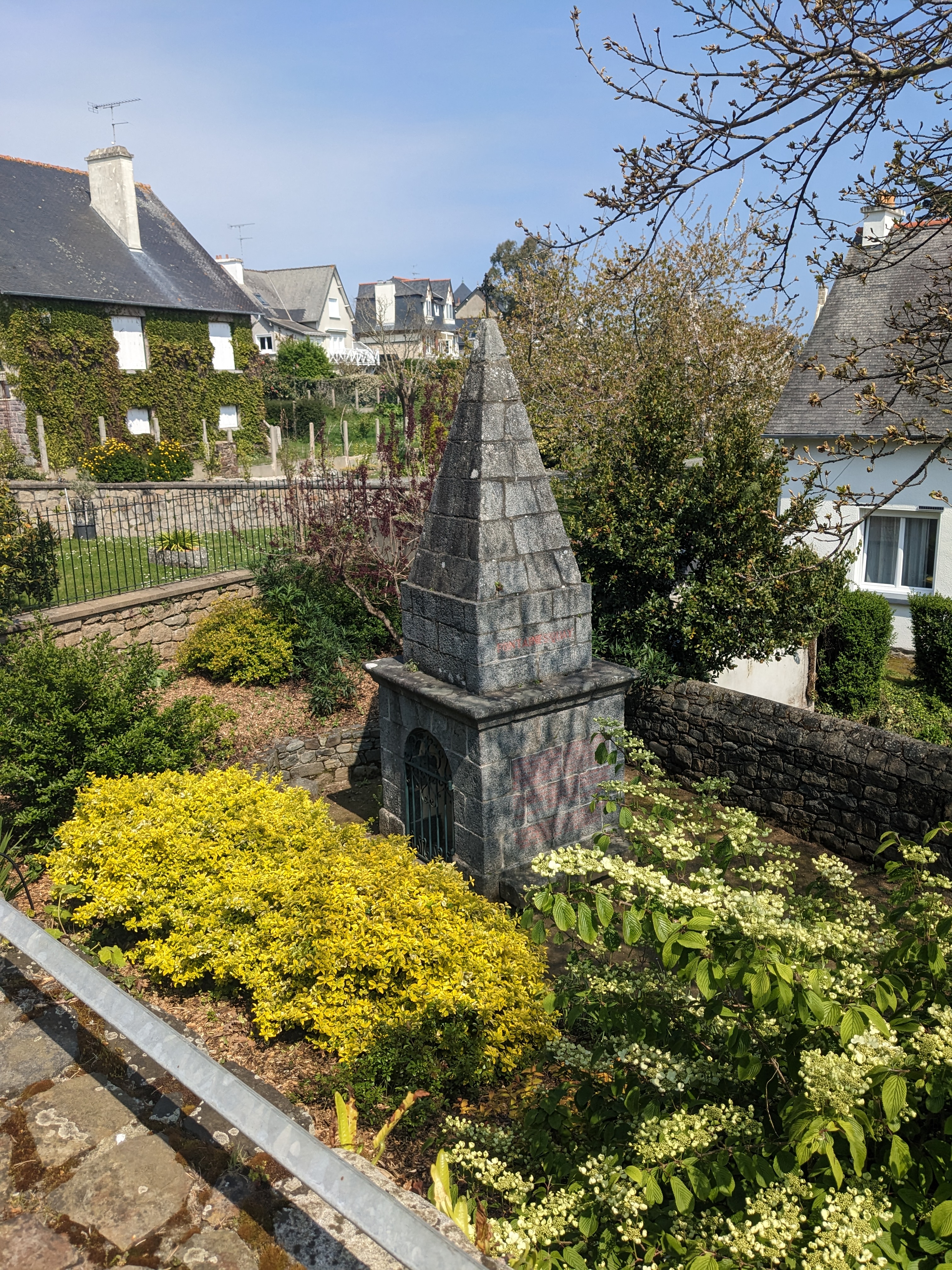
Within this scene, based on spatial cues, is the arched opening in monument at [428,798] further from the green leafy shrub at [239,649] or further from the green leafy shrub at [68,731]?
the green leafy shrub at [239,649]

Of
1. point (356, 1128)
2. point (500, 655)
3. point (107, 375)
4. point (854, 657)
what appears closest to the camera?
point (356, 1128)

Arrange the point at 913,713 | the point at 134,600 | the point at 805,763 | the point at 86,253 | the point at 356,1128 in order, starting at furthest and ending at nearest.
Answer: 1. the point at 86,253
2. the point at 913,713
3. the point at 134,600
4. the point at 805,763
5. the point at 356,1128

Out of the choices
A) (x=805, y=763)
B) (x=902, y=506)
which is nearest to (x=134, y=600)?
(x=805, y=763)

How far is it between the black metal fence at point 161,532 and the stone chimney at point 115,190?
647 inches

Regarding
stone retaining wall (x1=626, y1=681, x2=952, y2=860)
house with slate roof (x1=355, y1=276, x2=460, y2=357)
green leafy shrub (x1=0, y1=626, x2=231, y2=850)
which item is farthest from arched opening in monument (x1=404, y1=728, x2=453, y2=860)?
house with slate roof (x1=355, y1=276, x2=460, y2=357)

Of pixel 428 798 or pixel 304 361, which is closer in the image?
pixel 428 798

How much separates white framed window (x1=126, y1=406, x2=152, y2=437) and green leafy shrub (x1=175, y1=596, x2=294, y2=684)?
19.1m

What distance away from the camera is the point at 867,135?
4.46 meters

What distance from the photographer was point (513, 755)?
6.89 meters

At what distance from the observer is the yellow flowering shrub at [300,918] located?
4.53m

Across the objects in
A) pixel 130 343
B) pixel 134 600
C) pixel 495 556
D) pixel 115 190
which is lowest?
pixel 134 600

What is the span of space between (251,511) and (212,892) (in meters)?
10.3

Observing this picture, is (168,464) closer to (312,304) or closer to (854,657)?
(854,657)

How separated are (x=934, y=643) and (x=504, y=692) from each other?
913 centimetres
